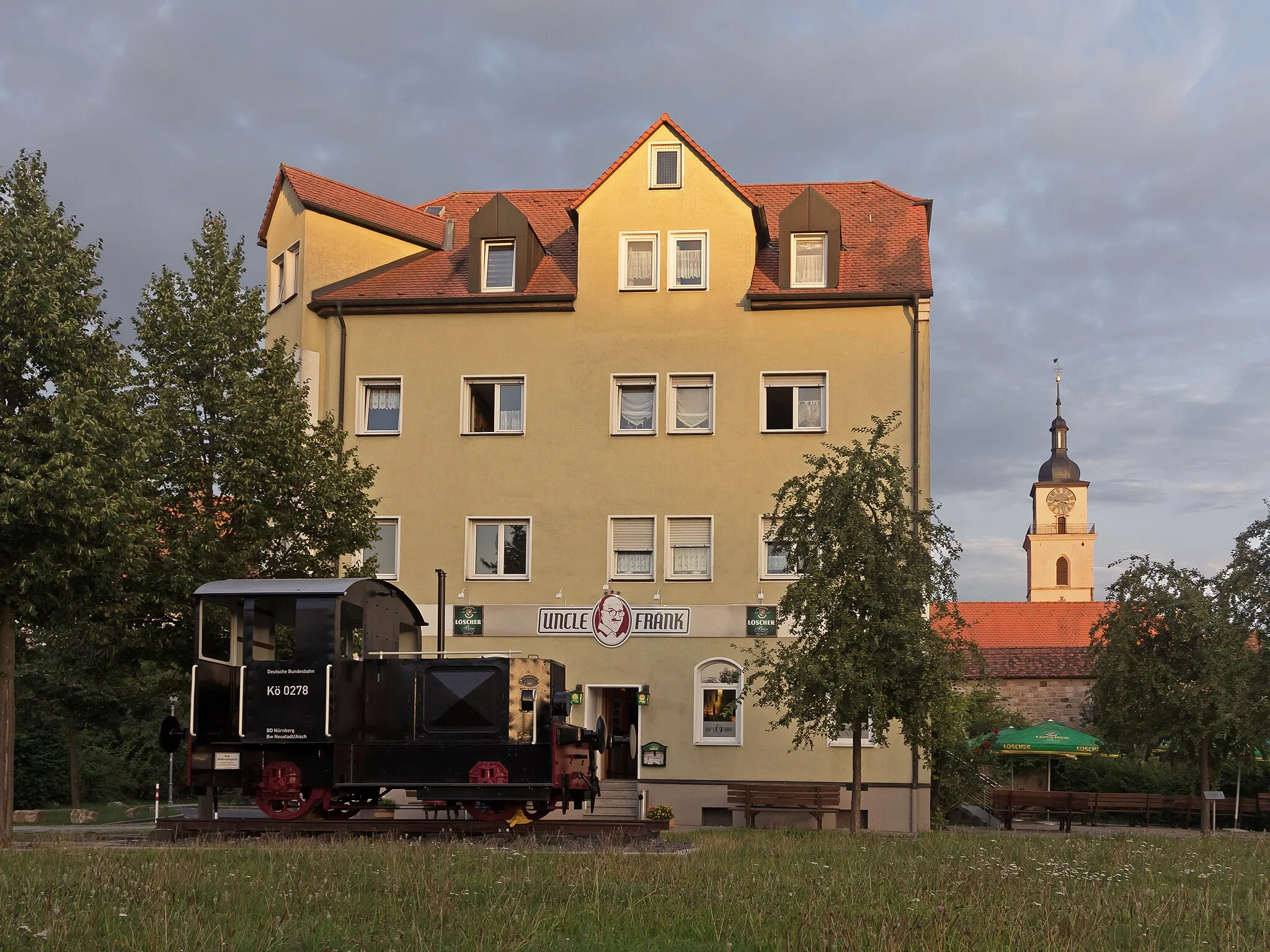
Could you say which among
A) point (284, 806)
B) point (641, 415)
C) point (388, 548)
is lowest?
point (284, 806)

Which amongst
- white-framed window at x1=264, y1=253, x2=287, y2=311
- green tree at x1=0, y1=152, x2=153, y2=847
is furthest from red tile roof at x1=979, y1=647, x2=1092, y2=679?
green tree at x1=0, y1=152, x2=153, y2=847

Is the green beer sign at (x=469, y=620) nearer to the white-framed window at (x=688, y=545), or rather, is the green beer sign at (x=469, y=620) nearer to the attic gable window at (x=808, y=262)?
the white-framed window at (x=688, y=545)

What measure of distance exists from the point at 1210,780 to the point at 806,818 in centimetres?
1047

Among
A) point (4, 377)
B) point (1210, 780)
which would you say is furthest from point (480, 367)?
point (1210, 780)

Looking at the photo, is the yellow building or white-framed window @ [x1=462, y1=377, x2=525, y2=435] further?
white-framed window @ [x1=462, y1=377, x2=525, y2=435]

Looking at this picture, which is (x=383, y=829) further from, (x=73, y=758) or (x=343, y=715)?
(x=73, y=758)

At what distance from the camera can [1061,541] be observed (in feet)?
443

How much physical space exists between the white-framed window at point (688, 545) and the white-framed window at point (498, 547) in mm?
3091

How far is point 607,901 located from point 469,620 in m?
19.9

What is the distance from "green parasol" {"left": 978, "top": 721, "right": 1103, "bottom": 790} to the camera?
32.8m

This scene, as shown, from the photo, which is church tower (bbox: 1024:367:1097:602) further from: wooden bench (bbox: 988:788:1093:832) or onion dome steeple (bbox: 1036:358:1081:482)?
wooden bench (bbox: 988:788:1093:832)

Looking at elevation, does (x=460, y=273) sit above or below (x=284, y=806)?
above

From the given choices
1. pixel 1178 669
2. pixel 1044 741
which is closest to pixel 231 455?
pixel 1178 669

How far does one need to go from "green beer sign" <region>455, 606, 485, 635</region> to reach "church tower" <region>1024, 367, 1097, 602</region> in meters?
114
